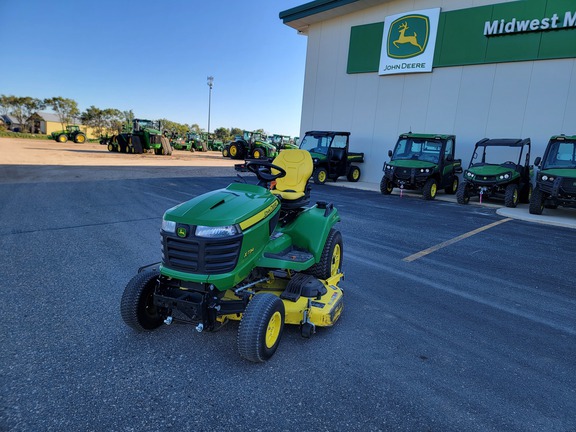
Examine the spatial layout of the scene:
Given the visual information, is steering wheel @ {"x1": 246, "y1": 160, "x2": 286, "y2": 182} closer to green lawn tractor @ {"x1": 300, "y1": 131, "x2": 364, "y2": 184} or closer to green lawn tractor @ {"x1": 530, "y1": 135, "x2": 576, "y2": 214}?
green lawn tractor @ {"x1": 530, "y1": 135, "x2": 576, "y2": 214}

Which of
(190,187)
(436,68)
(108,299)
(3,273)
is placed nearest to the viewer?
(108,299)

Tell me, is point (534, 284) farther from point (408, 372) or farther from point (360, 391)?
point (360, 391)

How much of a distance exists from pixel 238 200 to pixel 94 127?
2801 inches

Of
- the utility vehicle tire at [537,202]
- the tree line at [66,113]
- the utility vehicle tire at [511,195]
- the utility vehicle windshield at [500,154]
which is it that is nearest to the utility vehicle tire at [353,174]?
the utility vehicle windshield at [500,154]

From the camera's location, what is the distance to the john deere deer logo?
52.2ft

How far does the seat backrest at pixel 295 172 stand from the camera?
4098 mm

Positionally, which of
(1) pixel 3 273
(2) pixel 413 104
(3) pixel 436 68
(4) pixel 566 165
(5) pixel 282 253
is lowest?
(1) pixel 3 273

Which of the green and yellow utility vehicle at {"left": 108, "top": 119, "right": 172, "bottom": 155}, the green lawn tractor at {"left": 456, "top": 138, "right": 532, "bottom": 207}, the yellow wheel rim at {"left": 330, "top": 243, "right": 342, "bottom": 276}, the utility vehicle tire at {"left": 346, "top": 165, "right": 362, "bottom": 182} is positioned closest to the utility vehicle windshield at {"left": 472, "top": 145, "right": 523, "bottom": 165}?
the green lawn tractor at {"left": 456, "top": 138, "right": 532, "bottom": 207}

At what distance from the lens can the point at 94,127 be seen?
210 ft

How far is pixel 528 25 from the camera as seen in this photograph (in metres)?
13.1

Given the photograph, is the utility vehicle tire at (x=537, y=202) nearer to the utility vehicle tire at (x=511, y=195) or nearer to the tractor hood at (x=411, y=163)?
the utility vehicle tire at (x=511, y=195)

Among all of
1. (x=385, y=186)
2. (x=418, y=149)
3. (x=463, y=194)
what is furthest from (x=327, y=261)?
(x=418, y=149)

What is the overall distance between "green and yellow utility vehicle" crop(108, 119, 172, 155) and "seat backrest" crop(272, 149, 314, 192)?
74.6 ft

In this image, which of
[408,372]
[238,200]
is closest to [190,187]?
[238,200]
